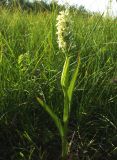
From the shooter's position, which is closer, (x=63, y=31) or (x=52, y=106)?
(x=63, y=31)

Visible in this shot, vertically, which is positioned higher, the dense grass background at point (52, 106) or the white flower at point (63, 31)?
the white flower at point (63, 31)

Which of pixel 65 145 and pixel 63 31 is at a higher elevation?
pixel 63 31

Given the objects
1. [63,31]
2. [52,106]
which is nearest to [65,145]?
[52,106]

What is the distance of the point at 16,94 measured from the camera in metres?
2.30

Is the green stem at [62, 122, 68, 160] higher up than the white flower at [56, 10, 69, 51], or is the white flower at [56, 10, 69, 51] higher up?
the white flower at [56, 10, 69, 51]

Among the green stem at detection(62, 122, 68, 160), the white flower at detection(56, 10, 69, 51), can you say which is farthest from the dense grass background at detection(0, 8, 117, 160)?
the white flower at detection(56, 10, 69, 51)

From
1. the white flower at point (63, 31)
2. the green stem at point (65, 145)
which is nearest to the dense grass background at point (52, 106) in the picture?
the green stem at point (65, 145)

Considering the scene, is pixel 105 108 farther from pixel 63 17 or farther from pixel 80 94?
pixel 63 17

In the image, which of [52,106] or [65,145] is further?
[52,106]

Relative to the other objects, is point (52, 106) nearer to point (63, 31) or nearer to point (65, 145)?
point (65, 145)

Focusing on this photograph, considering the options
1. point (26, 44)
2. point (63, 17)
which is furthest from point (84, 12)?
point (63, 17)

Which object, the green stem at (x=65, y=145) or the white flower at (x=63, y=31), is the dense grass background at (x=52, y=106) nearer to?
the green stem at (x=65, y=145)

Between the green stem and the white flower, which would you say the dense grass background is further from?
the white flower

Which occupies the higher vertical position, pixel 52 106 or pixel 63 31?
pixel 63 31
